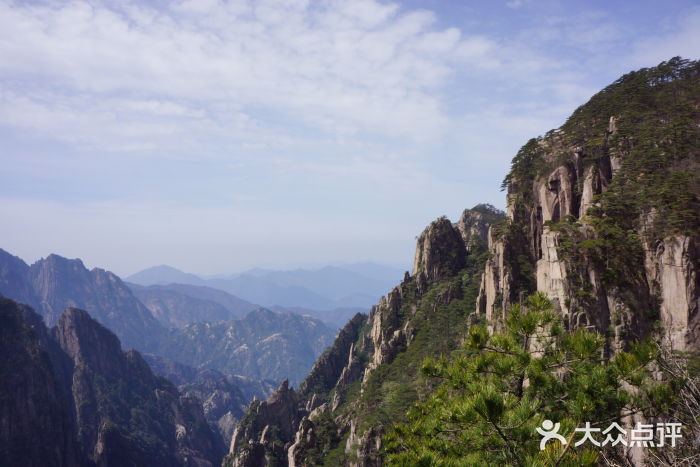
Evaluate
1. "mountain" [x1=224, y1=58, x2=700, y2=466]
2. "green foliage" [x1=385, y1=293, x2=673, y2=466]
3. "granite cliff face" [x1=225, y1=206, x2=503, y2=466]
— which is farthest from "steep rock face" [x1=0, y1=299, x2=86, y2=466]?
"green foliage" [x1=385, y1=293, x2=673, y2=466]

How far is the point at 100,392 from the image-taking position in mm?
140375

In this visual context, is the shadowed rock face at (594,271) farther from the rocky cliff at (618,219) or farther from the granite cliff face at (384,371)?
the granite cliff face at (384,371)

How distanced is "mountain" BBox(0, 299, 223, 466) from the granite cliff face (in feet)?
145

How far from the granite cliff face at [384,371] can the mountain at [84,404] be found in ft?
145

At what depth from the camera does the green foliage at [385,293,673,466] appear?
753 cm

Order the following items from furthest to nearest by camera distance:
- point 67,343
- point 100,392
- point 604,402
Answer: point 67,343 → point 100,392 → point 604,402

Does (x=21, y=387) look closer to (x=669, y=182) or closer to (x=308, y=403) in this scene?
(x=308, y=403)

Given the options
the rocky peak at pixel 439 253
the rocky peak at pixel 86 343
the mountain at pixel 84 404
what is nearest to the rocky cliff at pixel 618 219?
the rocky peak at pixel 439 253

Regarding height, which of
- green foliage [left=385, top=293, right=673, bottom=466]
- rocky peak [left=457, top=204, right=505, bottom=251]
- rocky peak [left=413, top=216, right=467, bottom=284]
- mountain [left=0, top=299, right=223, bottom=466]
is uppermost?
rocky peak [left=457, top=204, right=505, bottom=251]

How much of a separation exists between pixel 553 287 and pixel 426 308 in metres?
32.3

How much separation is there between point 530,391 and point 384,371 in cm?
5926

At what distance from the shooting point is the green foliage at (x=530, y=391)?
7.53 meters

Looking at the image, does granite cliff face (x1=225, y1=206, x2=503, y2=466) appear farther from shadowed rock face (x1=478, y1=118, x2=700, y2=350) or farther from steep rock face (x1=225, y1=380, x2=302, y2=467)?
shadowed rock face (x1=478, y1=118, x2=700, y2=350)

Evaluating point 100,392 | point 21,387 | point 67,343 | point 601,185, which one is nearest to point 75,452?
point 21,387
